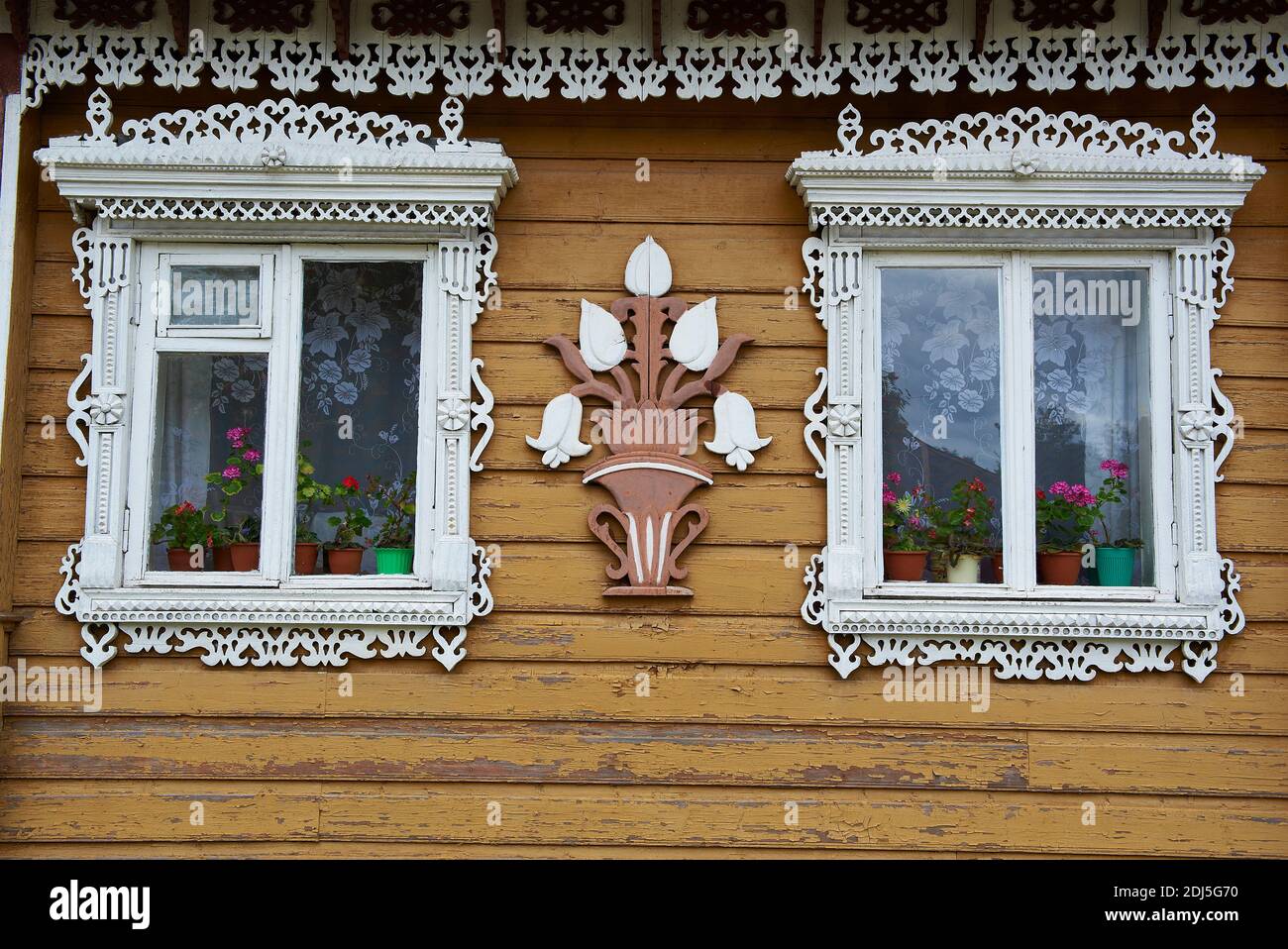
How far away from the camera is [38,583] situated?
4199 millimetres

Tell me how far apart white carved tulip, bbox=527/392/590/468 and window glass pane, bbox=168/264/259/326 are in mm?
1145

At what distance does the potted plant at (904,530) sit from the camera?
166 inches

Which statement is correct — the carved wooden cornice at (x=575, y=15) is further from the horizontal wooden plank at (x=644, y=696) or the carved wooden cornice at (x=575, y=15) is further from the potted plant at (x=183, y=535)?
the horizontal wooden plank at (x=644, y=696)

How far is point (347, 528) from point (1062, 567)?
8.60 ft

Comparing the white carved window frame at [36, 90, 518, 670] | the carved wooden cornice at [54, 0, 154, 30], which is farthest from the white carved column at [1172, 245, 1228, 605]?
the carved wooden cornice at [54, 0, 154, 30]

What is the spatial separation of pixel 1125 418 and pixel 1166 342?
1.01 feet

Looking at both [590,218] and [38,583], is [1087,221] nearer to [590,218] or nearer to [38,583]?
[590,218]

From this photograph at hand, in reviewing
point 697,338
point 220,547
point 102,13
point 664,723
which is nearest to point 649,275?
point 697,338

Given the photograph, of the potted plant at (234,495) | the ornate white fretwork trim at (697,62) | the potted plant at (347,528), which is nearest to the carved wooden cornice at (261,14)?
the ornate white fretwork trim at (697,62)

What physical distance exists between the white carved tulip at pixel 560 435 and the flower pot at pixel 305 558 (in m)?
0.89

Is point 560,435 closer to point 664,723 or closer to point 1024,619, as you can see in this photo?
point 664,723

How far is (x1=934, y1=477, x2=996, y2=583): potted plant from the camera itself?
13.8ft

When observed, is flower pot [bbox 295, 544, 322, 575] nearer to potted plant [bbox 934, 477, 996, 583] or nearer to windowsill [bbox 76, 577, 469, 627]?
windowsill [bbox 76, 577, 469, 627]
